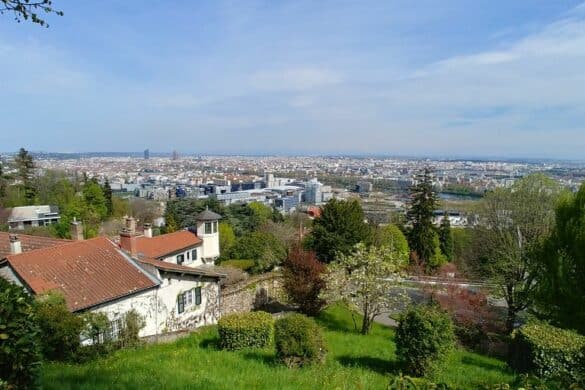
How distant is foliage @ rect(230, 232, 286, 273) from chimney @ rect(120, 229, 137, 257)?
40.8 ft

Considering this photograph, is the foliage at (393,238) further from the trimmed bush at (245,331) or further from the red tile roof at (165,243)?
the trimmed bush at (245,331)

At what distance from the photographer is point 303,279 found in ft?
69.6

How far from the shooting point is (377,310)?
20.0 metres

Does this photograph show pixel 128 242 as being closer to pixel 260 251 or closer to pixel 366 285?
pixel 366 285

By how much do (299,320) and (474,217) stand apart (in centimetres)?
1953

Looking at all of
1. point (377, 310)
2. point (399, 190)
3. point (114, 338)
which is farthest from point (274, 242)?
point (399, 190)

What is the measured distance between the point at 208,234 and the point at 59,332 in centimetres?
2041

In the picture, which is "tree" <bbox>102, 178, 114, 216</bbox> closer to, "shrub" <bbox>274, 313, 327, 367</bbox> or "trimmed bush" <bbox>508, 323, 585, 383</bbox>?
"shrub" <bbox>274, 313, 327, 367</bbox>

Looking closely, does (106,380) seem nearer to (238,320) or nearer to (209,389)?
(209,389)

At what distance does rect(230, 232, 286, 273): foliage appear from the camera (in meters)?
30.5

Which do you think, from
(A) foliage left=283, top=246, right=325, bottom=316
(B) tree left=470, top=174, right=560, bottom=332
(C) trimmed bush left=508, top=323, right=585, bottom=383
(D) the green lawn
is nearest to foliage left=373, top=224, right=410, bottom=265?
(B) tree left=470, top=174, right=560, bottom=332

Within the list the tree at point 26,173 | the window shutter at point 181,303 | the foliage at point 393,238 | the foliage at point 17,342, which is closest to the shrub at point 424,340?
the foliage at point 17,342

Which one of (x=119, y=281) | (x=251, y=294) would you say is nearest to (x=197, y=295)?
(x=251, y=294)

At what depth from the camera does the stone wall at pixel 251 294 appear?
73.4 ft
